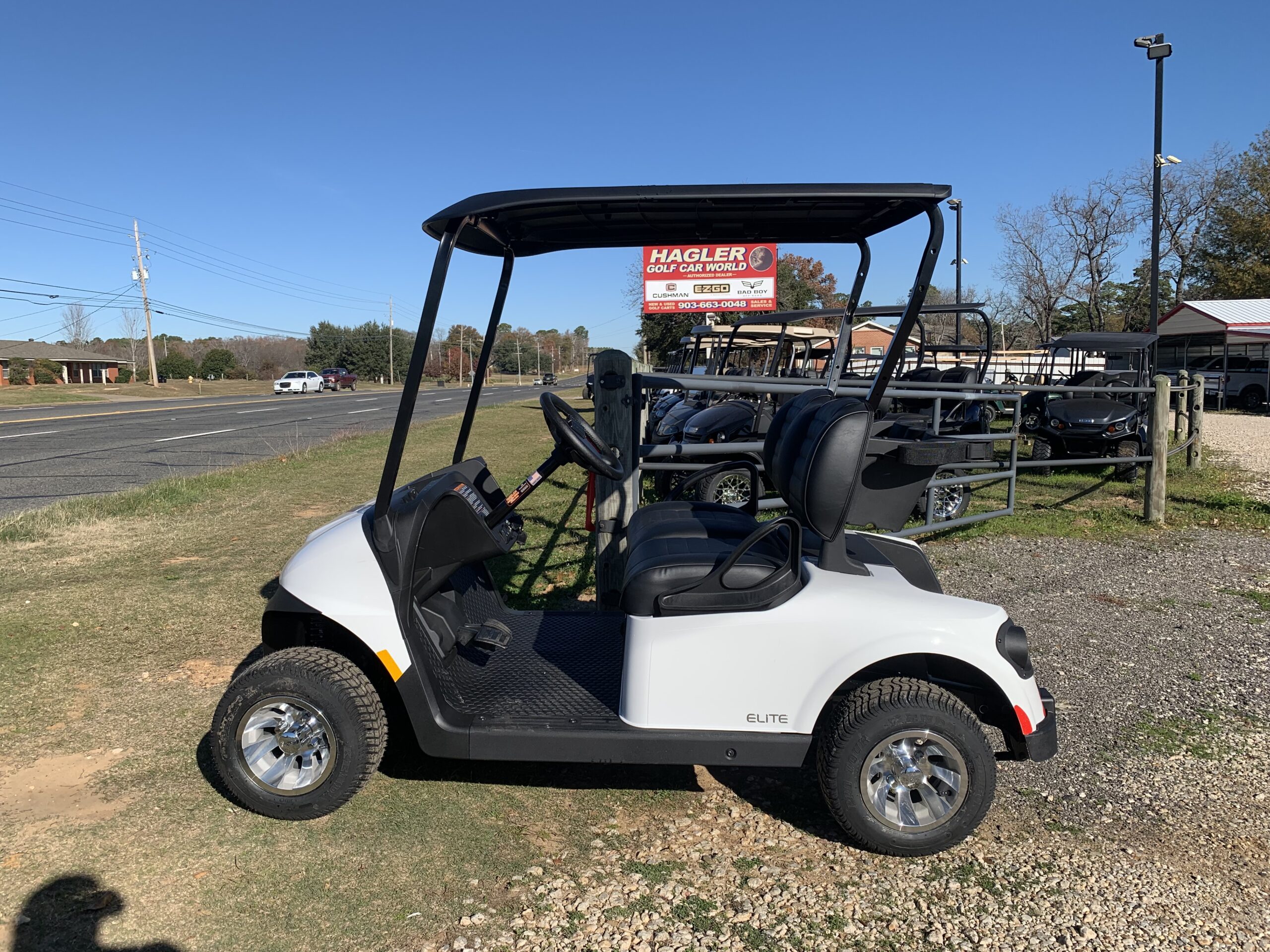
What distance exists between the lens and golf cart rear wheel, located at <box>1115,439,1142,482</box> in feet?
32.7

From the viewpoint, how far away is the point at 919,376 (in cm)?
1163

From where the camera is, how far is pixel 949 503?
795 centimetres

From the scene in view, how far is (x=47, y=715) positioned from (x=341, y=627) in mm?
1618

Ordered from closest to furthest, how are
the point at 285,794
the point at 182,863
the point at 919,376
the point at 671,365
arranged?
the point at 182,863 → the point at 285,794 → the point at 919,376 → the point at 671,365

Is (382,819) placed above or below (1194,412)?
below

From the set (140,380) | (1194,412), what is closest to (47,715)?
(1194,412)

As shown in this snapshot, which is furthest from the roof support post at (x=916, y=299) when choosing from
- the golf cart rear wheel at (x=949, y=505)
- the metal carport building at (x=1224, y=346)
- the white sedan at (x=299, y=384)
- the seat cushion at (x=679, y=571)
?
the white sedan at (x=299, y=384)

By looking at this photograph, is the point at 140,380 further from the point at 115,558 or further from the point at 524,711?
the point at 524,711

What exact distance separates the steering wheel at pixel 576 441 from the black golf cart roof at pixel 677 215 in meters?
0.68

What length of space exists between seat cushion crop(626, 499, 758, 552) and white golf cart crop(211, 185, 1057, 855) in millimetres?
35

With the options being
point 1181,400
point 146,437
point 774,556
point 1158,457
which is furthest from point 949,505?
point 146,437

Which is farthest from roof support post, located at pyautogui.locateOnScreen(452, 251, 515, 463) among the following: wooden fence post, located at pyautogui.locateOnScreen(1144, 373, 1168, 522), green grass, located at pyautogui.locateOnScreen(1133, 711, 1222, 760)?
wooden fence post, located at pyautogui.locateOnScreen(1144, 373, 1168, 522)

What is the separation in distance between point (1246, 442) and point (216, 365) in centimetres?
6342

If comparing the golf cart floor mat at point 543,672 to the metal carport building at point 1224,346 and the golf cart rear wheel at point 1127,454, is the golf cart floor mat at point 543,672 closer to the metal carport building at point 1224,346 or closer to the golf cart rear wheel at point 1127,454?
the golf cart rear wheel at point 1127,454
